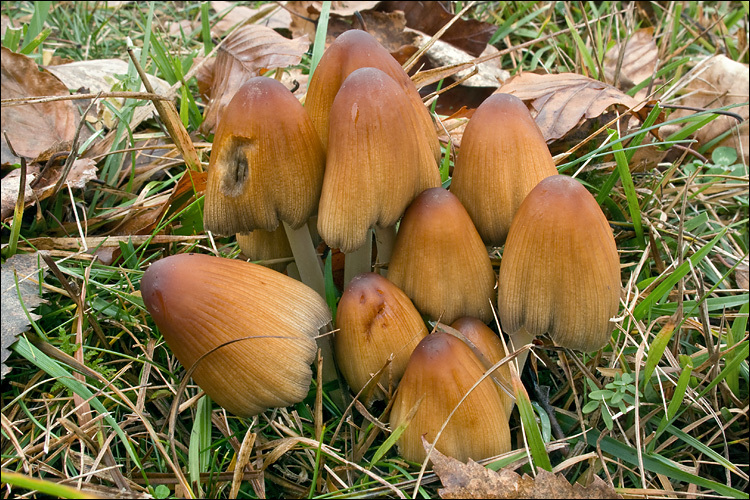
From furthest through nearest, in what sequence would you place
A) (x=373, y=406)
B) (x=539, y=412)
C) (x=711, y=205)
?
(x=711, y=205) < (x=373, y=406) < (x=539, y=412)

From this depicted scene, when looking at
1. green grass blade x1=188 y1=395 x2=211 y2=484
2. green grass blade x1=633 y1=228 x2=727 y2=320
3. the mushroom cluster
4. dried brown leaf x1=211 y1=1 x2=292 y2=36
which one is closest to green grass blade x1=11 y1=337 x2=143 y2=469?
green grass blade x1=188 y1=395 x2=211 y2=484

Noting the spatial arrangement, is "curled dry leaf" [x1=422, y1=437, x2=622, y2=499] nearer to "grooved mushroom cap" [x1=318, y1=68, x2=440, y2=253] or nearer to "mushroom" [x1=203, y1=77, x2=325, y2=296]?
"grooved mushroom cap" [x1=318, y1=68, x2=440, y2=253]

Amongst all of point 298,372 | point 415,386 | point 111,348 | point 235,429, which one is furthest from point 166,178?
point 415,386

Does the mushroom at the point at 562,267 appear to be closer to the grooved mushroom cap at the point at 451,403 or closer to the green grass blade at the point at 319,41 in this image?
the grooved mushroom cap at the point at 451,403

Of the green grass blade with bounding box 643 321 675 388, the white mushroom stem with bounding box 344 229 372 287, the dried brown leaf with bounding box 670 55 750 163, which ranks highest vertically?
the dried brown leaf with bounding box 670 55 750 163

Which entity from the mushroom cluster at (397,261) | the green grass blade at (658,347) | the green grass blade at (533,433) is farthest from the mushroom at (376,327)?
the green grass blade at (658,347)

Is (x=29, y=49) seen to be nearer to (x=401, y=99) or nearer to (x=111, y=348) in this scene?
(x=111, y=348)

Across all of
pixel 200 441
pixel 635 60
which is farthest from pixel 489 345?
pixel 635 60
